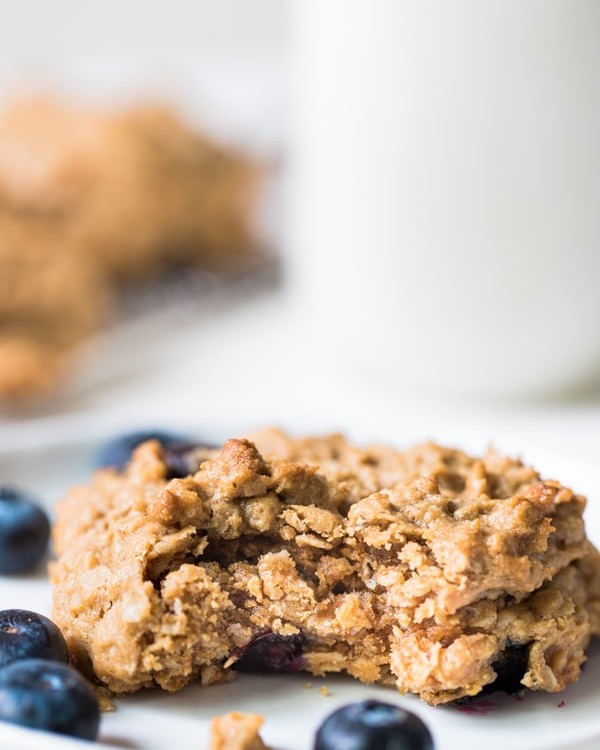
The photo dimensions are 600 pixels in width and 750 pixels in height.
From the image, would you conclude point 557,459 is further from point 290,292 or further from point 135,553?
point 290,292

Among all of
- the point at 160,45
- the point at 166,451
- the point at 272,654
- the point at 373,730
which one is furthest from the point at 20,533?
the point at 160,45

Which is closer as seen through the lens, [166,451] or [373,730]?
[373,730]

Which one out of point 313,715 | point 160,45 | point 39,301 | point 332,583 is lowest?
point 313,715

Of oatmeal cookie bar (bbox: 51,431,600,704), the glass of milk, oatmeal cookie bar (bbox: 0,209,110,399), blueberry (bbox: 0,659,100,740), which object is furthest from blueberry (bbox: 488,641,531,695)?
oatmeal cookie bar (bbox: 0,209,110,399)

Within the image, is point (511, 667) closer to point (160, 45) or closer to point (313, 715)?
point (313, 715)

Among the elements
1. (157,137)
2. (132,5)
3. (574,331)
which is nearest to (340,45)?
(574,331)

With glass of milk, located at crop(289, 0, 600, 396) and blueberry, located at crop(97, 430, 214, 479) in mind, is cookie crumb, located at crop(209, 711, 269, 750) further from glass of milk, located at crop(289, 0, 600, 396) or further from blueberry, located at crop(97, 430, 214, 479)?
glass of milk, located at crop(289, 0, 600, 396)

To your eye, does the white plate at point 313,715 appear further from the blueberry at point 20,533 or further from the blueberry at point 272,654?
the blueberry at point 20,533
